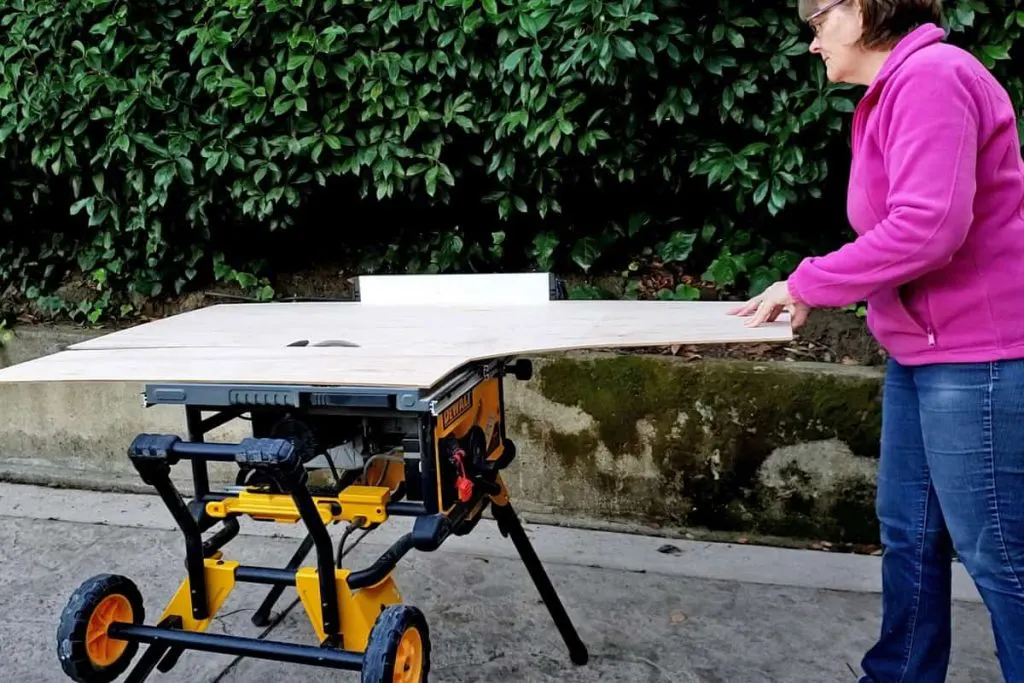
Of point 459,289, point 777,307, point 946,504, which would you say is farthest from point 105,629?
point 946,504

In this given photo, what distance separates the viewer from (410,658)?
6.24 ft

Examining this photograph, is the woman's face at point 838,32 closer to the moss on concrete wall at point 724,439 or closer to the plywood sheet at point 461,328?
the plywood sheet at point 461,328

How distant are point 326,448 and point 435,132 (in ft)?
7.01

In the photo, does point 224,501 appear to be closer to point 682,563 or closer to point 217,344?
point 217,344

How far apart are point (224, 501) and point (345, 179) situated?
2.43 metres

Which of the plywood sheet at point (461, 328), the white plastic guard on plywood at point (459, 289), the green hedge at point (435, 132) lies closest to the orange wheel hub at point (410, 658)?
the plywood sheet at point (461, 328)

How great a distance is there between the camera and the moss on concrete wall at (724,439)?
11.2 feet

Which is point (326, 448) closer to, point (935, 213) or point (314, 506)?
point (314, 506)

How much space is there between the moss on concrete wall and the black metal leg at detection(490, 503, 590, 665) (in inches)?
40.5

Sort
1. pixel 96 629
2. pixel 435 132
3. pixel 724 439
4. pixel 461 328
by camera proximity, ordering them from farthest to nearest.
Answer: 1. pixel 435 132
2. pixel 724 439
3. pixel 461 328
4. pixel 96 629

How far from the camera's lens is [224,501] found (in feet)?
6.78

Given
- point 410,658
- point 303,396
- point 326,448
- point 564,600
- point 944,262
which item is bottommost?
point 564,600

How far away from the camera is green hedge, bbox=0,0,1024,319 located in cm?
352

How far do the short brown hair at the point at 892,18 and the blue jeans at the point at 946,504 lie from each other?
Answer: 67 centimetres
